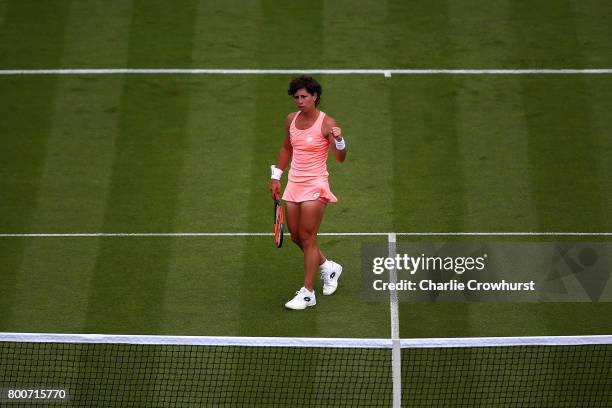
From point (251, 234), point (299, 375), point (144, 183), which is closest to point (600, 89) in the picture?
point (251, 234)

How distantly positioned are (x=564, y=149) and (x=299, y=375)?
18.8 ft

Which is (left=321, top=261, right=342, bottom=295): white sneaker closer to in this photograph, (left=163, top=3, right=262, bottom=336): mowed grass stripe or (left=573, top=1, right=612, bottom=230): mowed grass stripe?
(left=163, top=3, right=262, bottom=336): mowed grass stripe

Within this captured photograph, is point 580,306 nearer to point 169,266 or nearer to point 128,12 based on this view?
point 169,266

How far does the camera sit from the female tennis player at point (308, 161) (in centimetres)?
1016

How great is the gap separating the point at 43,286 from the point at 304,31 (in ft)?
21.1

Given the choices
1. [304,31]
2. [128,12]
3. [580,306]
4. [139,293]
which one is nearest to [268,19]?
[304,31]

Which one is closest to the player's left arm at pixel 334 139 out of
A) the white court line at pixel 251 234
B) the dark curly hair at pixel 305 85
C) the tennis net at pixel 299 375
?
the dark curly hair at pixel 305 85

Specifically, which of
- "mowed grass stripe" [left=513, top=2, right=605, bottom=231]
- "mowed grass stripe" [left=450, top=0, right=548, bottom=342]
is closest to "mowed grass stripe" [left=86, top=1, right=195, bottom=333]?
"mowed grass stripe" [left=450, top=0, right=548, bottom=342]

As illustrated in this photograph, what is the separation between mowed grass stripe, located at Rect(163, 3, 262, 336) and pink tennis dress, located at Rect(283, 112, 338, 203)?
1.60m

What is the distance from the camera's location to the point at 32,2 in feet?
55.1

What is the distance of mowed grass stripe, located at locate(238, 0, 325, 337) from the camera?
10984 millimetres

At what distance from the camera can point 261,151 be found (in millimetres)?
13898

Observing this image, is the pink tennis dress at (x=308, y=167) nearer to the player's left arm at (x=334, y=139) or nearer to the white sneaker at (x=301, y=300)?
the player's left arm at (x=334, y=139)

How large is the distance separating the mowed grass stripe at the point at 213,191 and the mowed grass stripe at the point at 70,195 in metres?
1.02
